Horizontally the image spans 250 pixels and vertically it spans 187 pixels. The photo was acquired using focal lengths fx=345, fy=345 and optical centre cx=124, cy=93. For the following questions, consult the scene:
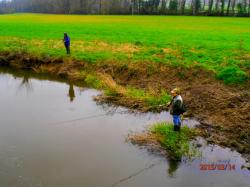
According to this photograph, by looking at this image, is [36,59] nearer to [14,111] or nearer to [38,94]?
[38,94]

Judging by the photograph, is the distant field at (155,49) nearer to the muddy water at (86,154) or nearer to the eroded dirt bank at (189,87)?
the eroded dirt bank at (189,87)

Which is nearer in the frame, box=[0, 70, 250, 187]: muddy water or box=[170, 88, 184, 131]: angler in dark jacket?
box=[0, 70, 250, 187]: muddy water

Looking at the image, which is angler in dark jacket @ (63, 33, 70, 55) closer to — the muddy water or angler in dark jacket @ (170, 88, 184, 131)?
the muddy water

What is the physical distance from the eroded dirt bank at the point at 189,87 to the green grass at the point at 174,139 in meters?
0.77

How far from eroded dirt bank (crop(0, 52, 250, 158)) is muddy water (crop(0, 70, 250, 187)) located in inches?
33.6

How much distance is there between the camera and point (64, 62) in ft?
78.4

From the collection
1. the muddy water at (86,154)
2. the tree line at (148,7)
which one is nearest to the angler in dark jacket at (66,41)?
the muddy water at (86,154)

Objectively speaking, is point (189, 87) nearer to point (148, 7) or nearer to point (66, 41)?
point (66, 41)

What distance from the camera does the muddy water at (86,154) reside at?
10023mm

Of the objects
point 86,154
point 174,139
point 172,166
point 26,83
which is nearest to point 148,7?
point 26,83

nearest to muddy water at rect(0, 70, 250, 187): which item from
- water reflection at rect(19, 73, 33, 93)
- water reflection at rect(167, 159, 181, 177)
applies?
water reflection at rect(167, 159, 181, 177)

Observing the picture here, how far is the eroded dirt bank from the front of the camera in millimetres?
13116

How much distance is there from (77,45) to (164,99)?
13.5 meters

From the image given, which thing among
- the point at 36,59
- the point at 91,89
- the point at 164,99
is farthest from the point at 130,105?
the point at 36,59
